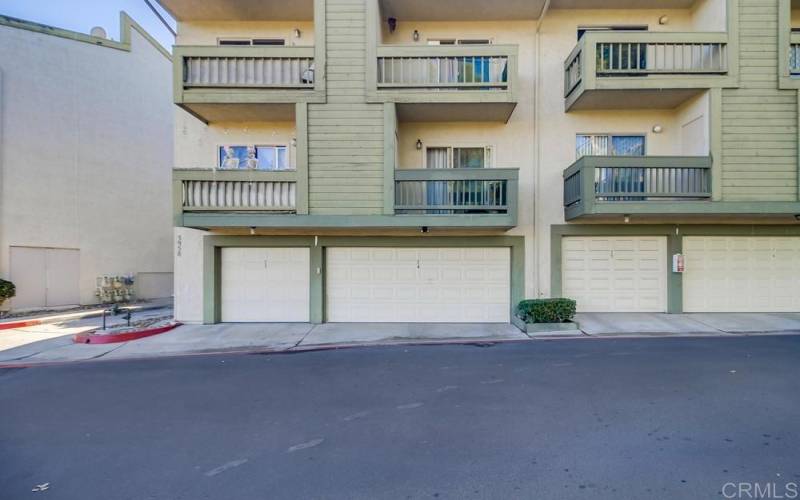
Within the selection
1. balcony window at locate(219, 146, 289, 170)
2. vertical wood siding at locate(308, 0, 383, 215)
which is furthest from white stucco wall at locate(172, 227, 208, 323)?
vertical wood siding at locate(308, 0, 383, 215)

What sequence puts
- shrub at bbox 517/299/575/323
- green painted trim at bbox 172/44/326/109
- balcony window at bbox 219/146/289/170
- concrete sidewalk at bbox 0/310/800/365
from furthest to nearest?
1. balcony window at bbox 219/146/289/170
2. green painted trim at bbox 172/44/326/109
3. shrub at bbox 517/299/575/323
4. concrete sidewalk at bbox 0/310/800/365

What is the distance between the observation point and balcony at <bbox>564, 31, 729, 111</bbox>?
892 cm

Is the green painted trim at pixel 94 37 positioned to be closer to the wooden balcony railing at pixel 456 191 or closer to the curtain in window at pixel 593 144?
the wooden balcony railing at pixel 456 191

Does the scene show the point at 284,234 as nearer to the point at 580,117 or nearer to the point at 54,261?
the point at 580,117

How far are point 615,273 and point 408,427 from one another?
8429 mm

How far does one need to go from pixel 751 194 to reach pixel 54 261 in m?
21.0

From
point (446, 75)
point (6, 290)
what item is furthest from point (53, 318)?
point (446, 75)

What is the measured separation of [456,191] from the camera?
888cm

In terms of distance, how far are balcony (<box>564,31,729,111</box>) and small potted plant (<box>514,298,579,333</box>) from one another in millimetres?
5200

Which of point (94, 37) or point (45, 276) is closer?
point (45, 276)

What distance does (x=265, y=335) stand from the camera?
28.5 ft

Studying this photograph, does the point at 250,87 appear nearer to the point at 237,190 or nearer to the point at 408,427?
the point at 237,190

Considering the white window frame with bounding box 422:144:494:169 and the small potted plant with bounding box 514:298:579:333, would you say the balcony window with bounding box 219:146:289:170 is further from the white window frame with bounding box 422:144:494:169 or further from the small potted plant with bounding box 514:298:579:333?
the small potted plant with bounding box 514:298:579:333

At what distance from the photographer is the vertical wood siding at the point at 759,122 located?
888 centimetres
